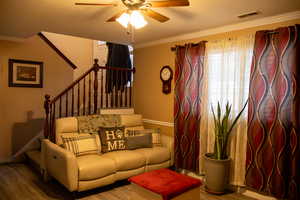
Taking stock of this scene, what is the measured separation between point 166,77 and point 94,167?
2044mm

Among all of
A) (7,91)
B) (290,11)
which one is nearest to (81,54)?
(7,91)

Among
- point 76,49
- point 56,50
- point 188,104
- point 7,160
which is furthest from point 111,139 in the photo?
point 76,49

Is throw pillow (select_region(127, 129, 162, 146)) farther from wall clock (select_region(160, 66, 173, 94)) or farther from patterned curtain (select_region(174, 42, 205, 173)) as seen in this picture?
wall clock (select_region(160, 66, 173, 94))

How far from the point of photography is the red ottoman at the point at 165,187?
2246 millimetres

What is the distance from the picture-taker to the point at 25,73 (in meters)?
4.43

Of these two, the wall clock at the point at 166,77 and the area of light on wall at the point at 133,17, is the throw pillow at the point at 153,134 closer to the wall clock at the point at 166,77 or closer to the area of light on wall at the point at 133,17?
the wall clock at the point at 166,77

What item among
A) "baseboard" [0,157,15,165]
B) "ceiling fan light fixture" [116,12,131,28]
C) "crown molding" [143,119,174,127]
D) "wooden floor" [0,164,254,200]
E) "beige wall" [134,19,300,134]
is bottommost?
"wooden floor" [0,164,254,200]

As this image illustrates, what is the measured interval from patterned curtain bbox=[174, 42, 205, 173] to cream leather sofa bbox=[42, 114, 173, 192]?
0.23m

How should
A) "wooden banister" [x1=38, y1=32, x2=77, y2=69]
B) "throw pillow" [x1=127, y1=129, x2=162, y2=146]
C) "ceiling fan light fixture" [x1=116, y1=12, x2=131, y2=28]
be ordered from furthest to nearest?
"wooden banister" [x1=38, y1=32, x2=77, y2=69], "throw pillow" [x1=127, y1=129, x2=162, y2=146], "ceiling fan light fixture" [x1=116, y1=12, x2=131, y2=28]

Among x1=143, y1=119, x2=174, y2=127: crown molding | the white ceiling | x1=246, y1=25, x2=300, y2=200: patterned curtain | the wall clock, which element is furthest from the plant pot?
the white ceiling

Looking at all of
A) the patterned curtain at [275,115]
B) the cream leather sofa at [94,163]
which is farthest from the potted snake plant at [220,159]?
the cream leather sofa at [94,163]

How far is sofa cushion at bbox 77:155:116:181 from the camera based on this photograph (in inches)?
114

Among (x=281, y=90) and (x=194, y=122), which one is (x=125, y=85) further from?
(x=281, y=90)

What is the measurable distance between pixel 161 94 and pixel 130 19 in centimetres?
221
